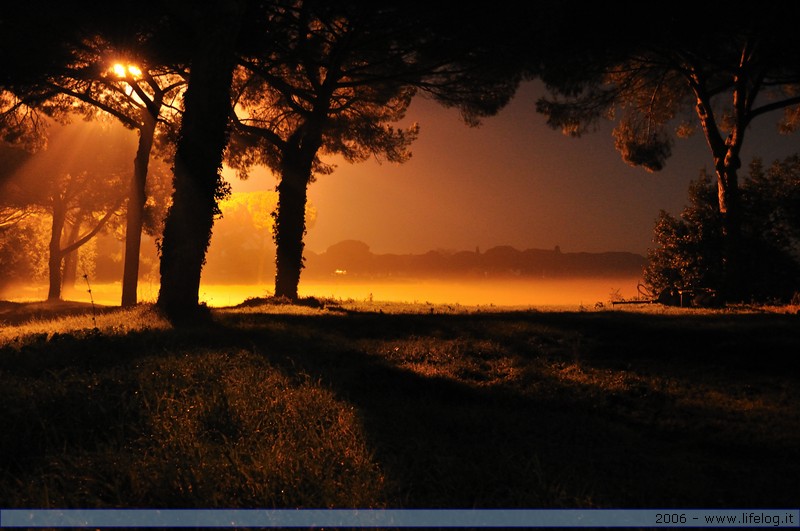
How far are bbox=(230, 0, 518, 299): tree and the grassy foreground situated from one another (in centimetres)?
953

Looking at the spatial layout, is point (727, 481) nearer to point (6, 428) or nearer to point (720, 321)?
point (6, 428)

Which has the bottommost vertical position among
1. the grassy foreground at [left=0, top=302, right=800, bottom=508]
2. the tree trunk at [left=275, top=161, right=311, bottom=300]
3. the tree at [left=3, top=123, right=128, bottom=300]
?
the grassy foreground at [left=0, top=302, right=800, bottom=508]

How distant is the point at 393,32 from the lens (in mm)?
15477

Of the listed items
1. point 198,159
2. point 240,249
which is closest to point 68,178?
point 198,159

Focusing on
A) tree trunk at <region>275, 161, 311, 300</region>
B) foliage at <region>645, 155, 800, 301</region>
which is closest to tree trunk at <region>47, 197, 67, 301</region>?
tree trunk at <region>275, 161, 311, 300</region>

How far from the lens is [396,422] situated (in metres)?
5.02

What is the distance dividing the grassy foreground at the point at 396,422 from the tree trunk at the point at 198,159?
2.79 meters

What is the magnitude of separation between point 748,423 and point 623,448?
1.68 metres

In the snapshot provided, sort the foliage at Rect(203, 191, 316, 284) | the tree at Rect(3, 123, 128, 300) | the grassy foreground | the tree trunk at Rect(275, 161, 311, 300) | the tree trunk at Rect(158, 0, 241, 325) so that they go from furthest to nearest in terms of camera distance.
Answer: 1. the foliage at Rect(203, 191, 316, 284)
2. the tree at Rect(3, 123, 128, 300)
3. the tree trunk at Rect(275, 161, 311, 300)
4. the tree trunk at Rect(158, 0, 241, 325)
5. the grassy foreground

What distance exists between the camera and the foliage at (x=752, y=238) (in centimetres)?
2061

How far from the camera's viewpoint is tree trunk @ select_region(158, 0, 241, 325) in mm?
11211

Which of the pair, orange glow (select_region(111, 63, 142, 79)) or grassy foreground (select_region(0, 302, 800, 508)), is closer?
grassy foreground (select_region(0, 302, 800, 508))

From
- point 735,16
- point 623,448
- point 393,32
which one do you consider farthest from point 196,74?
point 735,16

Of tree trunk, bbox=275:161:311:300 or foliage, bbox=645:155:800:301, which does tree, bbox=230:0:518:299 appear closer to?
tree trunk, bbox=275:161:311:300
